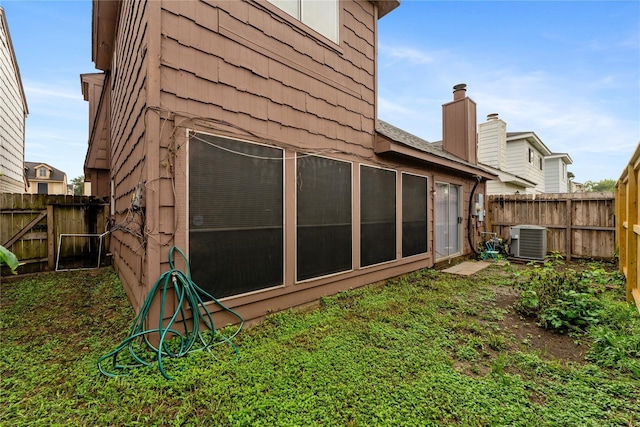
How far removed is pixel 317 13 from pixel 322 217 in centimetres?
276

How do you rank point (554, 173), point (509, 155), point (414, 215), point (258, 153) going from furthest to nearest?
point (554, 173), point (509, 155), point (414, 215), point (258, 153)

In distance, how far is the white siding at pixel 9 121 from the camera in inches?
256

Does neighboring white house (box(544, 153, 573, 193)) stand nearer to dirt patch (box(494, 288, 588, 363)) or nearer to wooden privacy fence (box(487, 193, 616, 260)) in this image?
wooden privacy fence (box(487, 193, 616, 260))

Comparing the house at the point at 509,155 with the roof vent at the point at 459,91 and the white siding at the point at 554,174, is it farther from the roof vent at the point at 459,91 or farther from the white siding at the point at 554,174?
the roof vent at the point at 459,91

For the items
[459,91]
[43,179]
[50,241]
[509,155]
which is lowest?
[50,241]

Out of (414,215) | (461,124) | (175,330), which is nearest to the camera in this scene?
(175,330)

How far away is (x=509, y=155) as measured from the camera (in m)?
12.7

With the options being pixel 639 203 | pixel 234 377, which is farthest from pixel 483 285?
pixel 234 377

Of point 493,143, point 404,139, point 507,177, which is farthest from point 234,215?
point 493,143

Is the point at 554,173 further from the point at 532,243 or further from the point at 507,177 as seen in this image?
the point at 532,243

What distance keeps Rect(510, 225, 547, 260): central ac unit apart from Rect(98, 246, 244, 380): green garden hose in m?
7.28

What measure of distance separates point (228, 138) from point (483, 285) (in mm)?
4612

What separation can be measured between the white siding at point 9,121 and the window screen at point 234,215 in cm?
641

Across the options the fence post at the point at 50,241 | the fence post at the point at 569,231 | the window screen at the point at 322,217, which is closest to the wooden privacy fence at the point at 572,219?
the fence post at the point at 569,231
